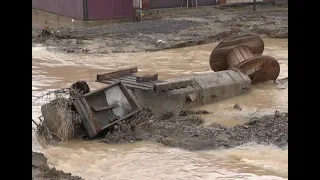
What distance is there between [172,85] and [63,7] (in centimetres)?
1925

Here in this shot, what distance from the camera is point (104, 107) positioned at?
9.89m

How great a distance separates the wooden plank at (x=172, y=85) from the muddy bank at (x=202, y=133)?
2.10 ft

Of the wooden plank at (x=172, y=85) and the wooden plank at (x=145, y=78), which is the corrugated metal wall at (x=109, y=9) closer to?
the wooden plank at (x=145, y=78)

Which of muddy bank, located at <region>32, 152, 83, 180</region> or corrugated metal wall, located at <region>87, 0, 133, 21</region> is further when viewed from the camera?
corrugated metal wall, located at <region>87, 0, 133, 21</region>

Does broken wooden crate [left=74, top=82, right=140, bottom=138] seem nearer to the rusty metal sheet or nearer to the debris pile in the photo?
the debris pile

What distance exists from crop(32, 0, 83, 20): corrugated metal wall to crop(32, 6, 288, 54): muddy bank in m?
1.97

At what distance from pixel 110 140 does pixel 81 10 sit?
60.6 ft

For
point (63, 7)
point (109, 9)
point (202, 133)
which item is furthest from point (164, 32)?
point (202, 133)

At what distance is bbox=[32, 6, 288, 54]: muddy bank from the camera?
70.6 feet

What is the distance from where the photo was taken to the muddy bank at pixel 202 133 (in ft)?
31.0

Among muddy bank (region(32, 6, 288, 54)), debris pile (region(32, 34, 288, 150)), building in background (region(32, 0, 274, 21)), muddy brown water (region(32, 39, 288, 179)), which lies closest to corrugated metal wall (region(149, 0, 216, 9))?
building in background (region(32, 0, 274, 21))

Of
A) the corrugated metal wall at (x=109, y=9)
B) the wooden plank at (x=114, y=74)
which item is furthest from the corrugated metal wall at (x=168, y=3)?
the wooden plank at (x=114, y=74)

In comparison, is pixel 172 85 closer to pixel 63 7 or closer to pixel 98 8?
pixel 98 8
